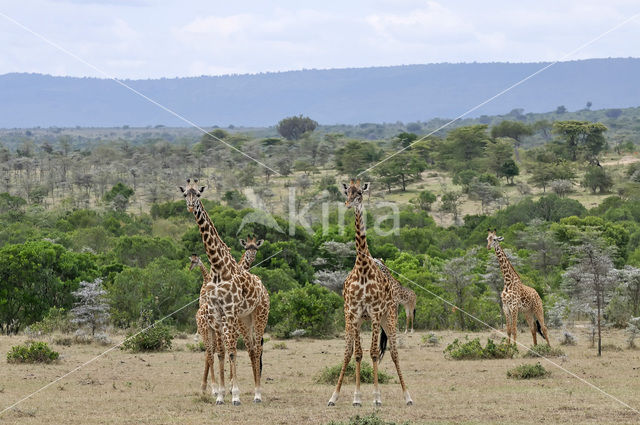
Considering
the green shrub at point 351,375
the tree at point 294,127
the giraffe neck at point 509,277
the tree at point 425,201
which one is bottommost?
the green shrub at point 351,375

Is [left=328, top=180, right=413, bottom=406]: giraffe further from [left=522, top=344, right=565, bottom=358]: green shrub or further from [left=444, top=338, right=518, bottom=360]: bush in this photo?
[left=522, top=344, right=565, bottom=358]: green shrub

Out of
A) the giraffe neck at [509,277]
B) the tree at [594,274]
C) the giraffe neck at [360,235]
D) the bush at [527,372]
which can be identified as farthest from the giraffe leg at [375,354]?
the tree at [594,274]

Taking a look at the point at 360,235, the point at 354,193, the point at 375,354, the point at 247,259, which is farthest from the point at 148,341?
the point at 354,193

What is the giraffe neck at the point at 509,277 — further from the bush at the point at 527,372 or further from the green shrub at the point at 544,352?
the bush at the point at 527,372

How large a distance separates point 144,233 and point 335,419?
35258 mm

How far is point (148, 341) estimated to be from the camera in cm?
1909

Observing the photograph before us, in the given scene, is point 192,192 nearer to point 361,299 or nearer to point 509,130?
point 361,299

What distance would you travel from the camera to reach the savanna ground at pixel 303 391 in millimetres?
11438

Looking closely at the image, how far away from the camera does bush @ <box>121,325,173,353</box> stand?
749 inches

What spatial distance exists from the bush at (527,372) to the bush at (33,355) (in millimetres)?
8704

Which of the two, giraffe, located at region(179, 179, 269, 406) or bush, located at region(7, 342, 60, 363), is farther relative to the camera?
bush, located at region(7, 342, 60, 363)

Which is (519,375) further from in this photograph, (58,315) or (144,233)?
(144,233)

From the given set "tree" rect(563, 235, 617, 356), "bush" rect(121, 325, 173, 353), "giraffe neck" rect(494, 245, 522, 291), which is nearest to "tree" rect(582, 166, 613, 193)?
"tree" rect(563, 235, 617, 356)

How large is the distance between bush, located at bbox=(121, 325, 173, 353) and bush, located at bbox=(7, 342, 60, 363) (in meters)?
2.37
